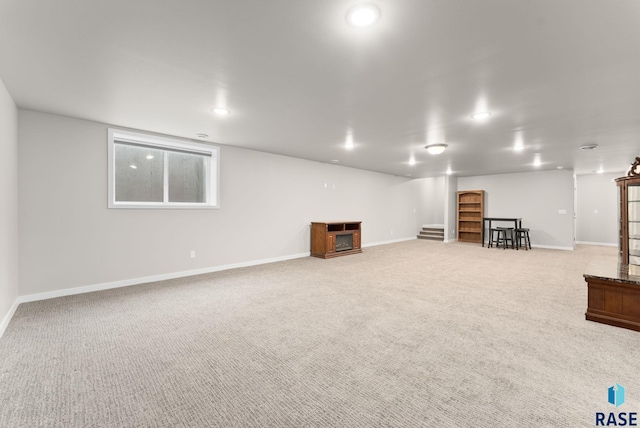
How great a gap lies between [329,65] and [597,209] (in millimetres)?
10999

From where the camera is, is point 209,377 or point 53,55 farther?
point 53,55

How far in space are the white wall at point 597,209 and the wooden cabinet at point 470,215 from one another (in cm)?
295

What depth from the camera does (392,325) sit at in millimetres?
2879

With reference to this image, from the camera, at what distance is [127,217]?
171 inches

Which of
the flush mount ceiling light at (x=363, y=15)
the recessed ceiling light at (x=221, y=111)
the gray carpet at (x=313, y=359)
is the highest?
the recessed ceiling light at (x=221, y=111)

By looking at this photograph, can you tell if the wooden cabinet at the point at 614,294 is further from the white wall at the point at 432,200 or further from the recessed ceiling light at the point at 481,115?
the white wall at the point at 432,200

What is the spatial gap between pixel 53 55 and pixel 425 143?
4.98 metres

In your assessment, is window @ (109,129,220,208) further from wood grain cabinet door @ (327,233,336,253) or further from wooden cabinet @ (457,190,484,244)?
wooden cabinet @ (457,190,484,244)

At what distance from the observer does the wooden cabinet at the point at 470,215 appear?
9.95 metres

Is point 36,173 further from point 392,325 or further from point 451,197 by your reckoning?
point 451,197

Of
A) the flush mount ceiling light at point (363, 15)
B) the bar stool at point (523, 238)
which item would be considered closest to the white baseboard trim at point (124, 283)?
the flush mount ceiling light at point (363, 15)

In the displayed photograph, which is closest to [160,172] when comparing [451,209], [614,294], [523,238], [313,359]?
[313,359]

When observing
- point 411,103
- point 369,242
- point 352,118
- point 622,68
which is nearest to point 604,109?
point 622,68

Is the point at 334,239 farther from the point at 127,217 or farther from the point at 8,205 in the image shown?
the point at 8,205
